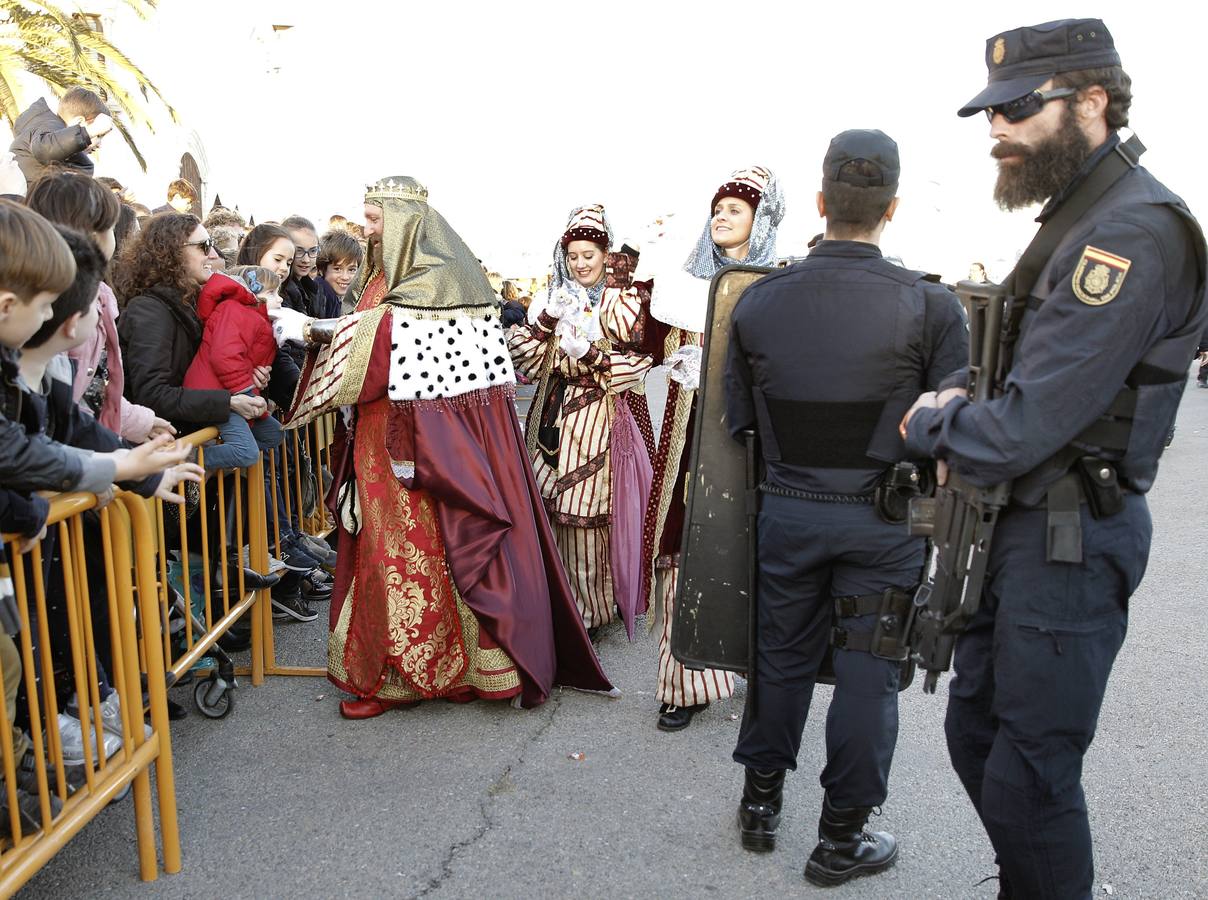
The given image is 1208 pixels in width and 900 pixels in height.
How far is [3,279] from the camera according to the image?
2.08 metres

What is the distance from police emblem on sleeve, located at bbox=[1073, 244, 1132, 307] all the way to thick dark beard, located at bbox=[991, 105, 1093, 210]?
26 centimetres

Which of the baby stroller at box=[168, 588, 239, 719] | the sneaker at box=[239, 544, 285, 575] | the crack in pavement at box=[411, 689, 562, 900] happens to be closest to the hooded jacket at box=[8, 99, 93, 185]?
the sneaker at box=[239, 544, 285, 575]

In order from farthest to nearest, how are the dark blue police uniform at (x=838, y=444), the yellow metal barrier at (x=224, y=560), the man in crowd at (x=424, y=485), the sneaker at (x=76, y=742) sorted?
the man in crowd at (x=424, y=485) < the yellow metal barrier at (x=224, y=560) < the dark blue police uniform at (x=838, y=444) < the sneaker at (x=76, y=742)

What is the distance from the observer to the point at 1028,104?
2105 millimetres

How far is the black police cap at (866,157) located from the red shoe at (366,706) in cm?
233

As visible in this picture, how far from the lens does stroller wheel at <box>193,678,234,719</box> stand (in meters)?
3.62

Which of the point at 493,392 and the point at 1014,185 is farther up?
the point at 1014,185

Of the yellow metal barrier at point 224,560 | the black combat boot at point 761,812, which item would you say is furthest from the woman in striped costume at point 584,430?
the black combat boot at point 761,812

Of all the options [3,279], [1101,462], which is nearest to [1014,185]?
[1101,462]

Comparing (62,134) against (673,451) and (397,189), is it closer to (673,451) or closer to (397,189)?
(397,189)

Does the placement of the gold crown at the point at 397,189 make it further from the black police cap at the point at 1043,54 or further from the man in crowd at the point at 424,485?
the black police cap at the point at 1043,54

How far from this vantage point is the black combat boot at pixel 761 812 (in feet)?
9.43

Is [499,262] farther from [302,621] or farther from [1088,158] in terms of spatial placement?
[1088,158]

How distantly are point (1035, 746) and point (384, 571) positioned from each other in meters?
2.29
